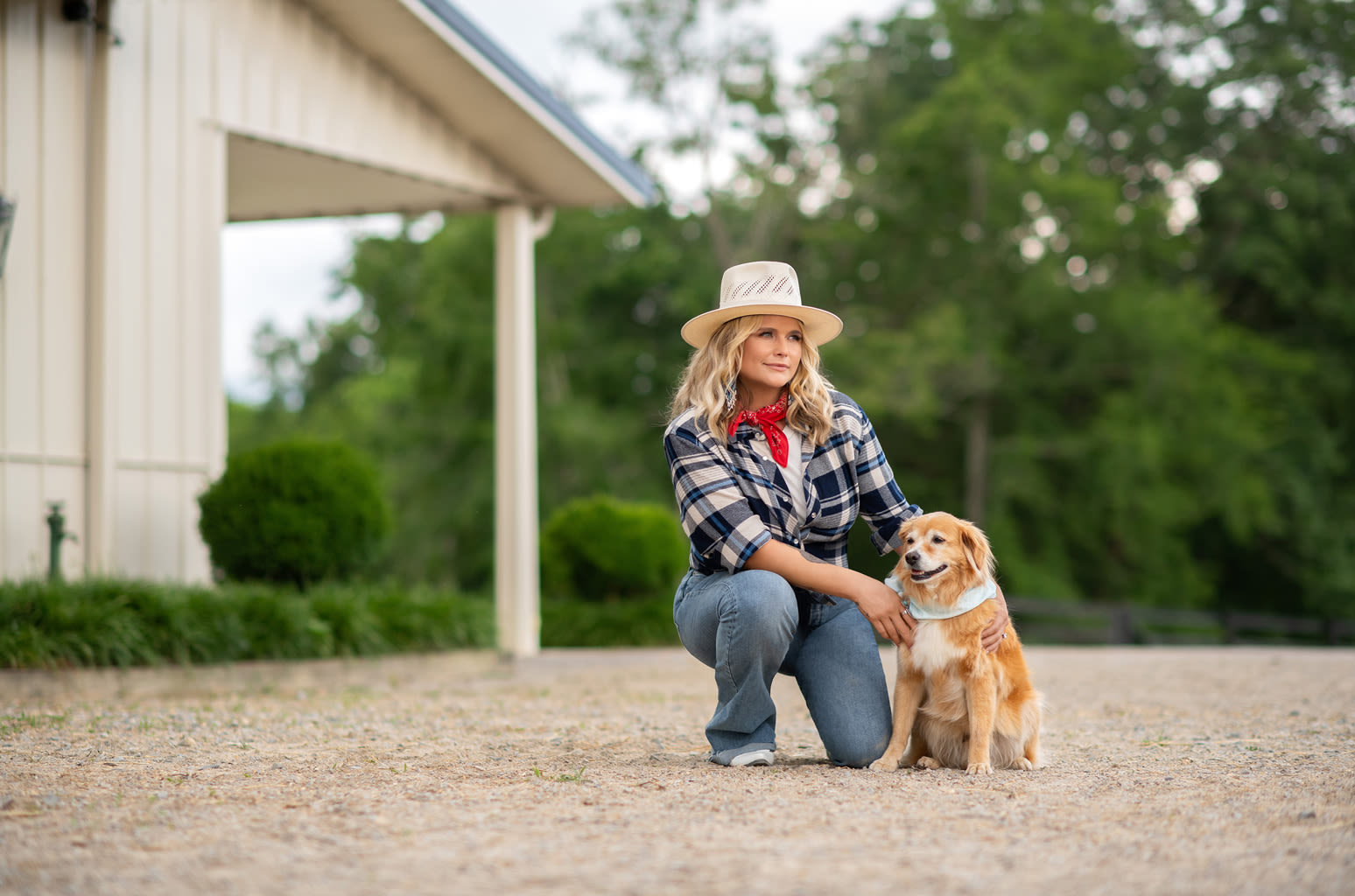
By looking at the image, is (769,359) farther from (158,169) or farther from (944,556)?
(158,169)

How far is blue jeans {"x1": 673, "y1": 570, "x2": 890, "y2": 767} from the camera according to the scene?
430 centimetres

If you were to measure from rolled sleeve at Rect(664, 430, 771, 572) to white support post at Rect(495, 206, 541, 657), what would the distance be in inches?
263

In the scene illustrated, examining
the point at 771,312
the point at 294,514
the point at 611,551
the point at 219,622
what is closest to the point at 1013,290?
the point at 611,551

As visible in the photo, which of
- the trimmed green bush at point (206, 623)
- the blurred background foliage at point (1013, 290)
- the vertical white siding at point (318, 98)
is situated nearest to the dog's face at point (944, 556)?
the trimmed green bush at point (206, 623)

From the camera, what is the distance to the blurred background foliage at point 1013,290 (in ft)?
74.9

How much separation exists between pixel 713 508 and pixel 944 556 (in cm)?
79

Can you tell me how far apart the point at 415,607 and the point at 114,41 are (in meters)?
4.45

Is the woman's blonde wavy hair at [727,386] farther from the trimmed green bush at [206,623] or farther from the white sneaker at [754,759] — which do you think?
the trimmed green bush at [206,623]

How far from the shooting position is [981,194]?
23188mm

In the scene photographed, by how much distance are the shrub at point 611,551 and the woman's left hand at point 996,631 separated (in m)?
8.95

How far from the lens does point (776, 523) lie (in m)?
4.52

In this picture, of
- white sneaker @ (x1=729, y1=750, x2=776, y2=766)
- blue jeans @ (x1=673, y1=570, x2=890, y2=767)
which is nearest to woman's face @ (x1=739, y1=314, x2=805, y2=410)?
blue jeans @ (x1=673, y1=570, x2=890, y2=767)

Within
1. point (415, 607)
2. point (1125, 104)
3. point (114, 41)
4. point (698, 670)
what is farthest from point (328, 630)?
point (1125, 104)

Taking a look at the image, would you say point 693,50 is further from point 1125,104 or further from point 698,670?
point 698,670
